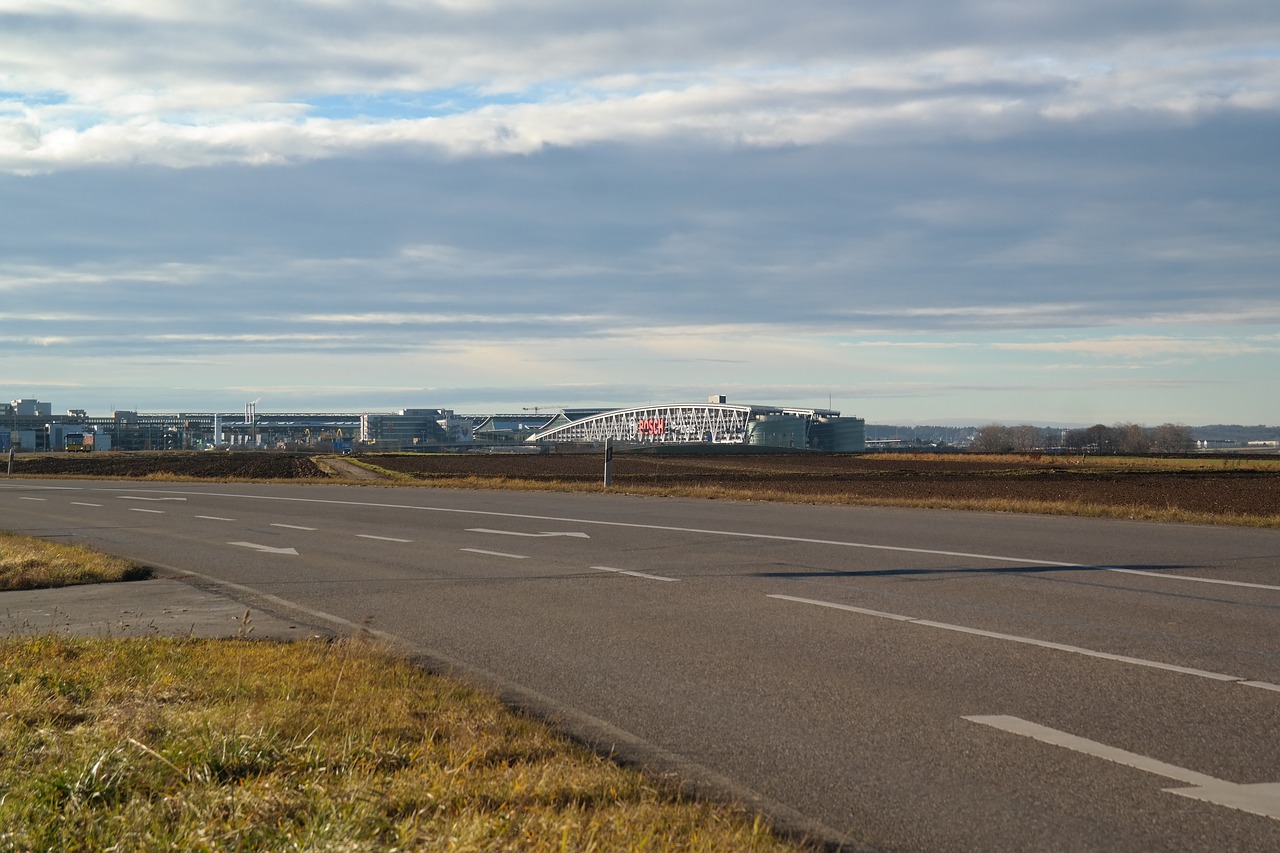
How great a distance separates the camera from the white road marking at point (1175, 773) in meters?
5.18

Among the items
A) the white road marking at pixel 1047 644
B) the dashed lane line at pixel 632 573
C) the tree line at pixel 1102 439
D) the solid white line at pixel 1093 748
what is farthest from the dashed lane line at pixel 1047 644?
the tree line at pixel 1102 439

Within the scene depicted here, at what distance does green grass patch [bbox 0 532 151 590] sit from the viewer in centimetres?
1420

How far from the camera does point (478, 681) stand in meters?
8.06

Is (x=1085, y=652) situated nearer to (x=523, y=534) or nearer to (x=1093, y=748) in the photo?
(x=1093, y=748)

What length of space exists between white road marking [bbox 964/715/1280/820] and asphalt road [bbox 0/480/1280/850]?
2 cm

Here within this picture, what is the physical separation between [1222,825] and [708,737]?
256cm

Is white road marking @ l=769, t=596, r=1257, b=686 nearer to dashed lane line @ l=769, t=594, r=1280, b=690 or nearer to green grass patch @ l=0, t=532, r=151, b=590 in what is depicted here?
dashed lane line @ l=769, t=594, r=1280, b=690

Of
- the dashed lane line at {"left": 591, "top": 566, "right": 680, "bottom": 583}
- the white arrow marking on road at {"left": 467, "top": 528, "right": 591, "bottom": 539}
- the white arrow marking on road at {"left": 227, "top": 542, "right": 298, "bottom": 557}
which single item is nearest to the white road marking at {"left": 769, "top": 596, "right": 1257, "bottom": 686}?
the dashed lane line at {"left": 591, "top": 566, "right": 680, "bottom": 583}

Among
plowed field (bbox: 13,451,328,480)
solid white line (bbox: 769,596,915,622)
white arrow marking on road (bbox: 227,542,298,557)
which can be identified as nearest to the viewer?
solid white line (bbox: 769,596,915,622)

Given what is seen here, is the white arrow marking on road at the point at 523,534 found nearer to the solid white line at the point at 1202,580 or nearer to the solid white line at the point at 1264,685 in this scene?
the solid white line at the point at 1202,580

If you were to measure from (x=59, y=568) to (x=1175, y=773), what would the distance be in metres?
13.4

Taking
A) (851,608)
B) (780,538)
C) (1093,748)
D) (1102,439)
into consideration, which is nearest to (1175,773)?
(1093,748)

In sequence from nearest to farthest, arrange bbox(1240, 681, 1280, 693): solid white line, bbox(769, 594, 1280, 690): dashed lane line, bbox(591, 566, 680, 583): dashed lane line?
bbox(1240, 681, 1280, 693): solid white line
bbox(769, 594, 1280, 690): dashed lane line
bbox(591, 566, 680, 583): dashed lane line

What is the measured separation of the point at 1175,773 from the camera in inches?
221
